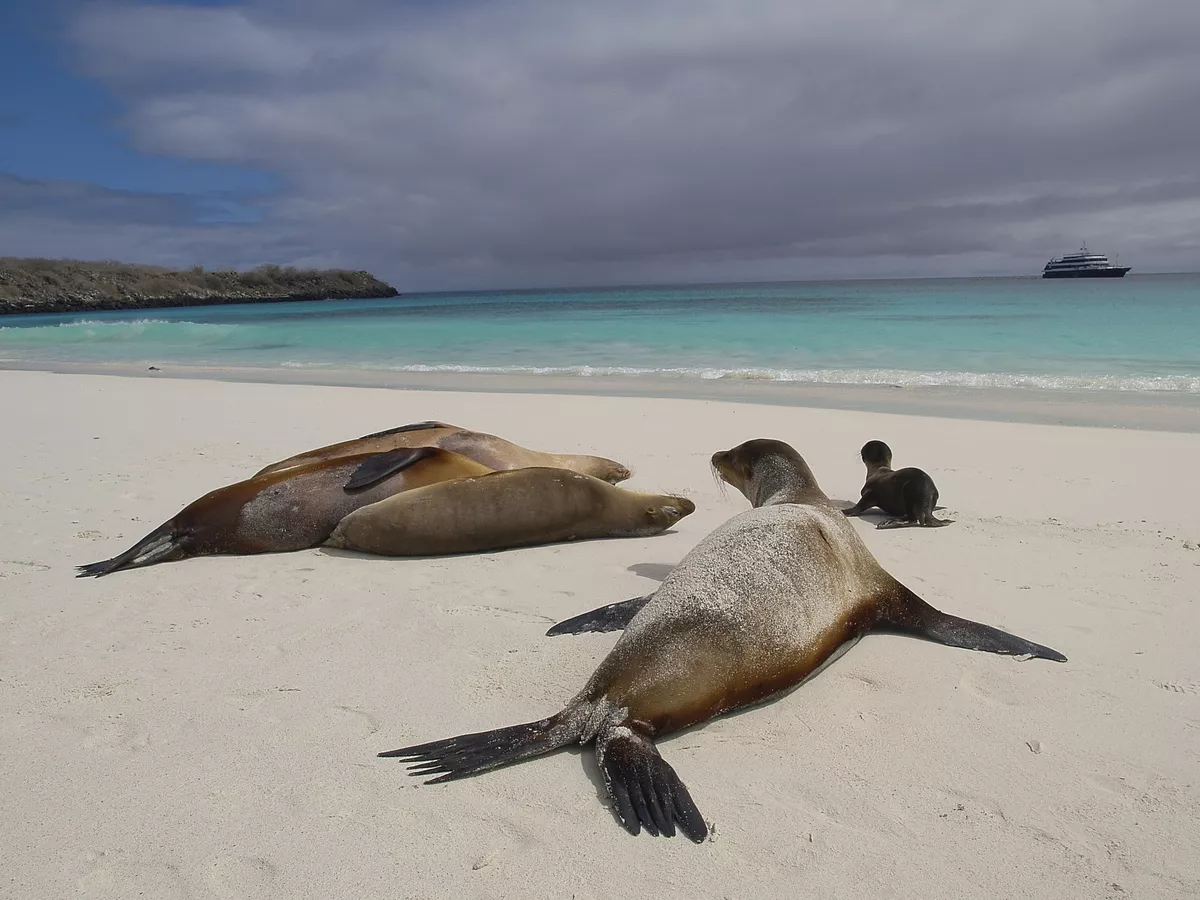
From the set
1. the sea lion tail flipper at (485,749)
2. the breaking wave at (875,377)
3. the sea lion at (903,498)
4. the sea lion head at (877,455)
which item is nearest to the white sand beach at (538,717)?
the sea lion tail flipper at (485,749)

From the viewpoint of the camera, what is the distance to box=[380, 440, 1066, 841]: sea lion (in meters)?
2.45

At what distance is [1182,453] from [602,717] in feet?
22.1

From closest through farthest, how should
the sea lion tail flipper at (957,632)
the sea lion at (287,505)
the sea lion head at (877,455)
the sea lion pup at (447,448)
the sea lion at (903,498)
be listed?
the sea lion tail flipper at (957,632) < the sea lion at (287,505) < the sea lion at (903,498) < the sea lion pup at (447,448) < the sea lion head at (877,455)

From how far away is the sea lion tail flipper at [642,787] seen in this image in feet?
7.27

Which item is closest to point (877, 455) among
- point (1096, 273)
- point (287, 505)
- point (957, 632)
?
point (957, 632)

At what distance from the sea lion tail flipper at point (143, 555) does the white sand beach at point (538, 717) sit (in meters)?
0.12

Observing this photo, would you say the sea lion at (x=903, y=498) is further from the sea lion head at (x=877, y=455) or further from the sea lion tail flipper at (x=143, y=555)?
the sea lion tail flipper at (x=143, y=555)

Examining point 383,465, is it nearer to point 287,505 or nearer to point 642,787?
point 287,505

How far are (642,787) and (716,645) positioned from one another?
1.89ft

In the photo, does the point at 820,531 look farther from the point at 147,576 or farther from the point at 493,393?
the point at 493,393

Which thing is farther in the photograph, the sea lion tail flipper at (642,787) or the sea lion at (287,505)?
the sea lion at (287,505)

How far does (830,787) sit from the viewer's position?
7.89ft

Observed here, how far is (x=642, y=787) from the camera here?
7.66 feet

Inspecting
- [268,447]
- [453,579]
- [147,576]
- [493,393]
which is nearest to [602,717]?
[453,579]
